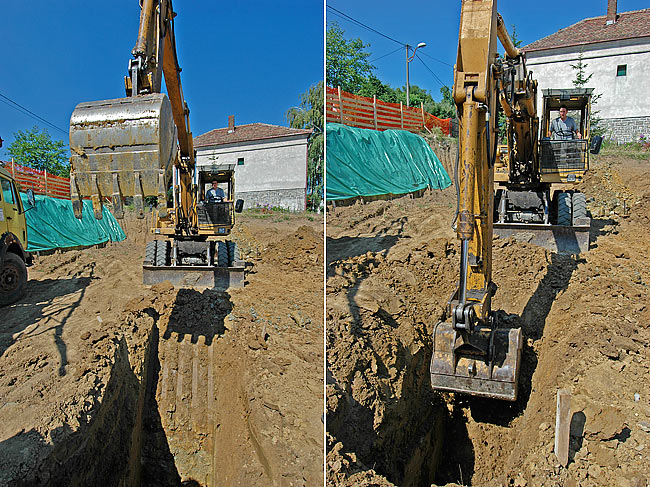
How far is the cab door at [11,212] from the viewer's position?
908cm

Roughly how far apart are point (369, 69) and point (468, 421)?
79.7ft

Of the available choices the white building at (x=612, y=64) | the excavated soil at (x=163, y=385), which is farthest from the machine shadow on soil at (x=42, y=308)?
the white building at (x=612, y=64)

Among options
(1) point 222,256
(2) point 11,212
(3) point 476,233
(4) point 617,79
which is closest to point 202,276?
(1) point 222,256

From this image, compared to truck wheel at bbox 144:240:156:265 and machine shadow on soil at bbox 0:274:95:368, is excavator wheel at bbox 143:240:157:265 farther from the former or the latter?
machine shadow on soil at bbox 0:274:95:368

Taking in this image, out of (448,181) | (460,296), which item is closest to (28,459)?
(460,296)

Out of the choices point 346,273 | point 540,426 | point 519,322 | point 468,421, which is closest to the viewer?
point 540,426

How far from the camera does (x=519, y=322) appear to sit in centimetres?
748

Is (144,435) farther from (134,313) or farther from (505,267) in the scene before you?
(505,267)

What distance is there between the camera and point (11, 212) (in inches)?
369

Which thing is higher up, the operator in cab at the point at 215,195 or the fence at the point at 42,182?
the fence at the point at 42,182

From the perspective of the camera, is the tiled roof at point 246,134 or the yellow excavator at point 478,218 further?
the tiled roof at point 246,134

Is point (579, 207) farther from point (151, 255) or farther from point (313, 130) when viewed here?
point (313, 130)

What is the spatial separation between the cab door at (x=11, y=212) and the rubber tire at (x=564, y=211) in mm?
10620

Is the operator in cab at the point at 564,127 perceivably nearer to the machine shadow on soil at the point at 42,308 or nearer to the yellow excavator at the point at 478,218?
the yellow excavator at the point at 478,218
